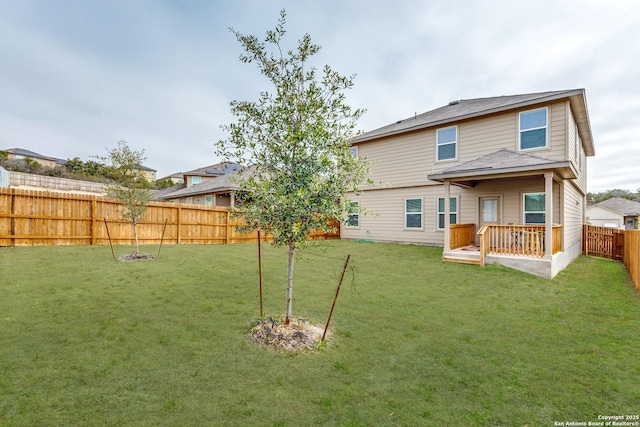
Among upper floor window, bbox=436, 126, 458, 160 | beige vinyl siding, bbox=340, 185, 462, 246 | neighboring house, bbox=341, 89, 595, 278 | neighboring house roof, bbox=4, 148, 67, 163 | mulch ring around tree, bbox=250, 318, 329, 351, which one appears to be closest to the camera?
mulch ring around tree, bbox=250, 318, 329, 351

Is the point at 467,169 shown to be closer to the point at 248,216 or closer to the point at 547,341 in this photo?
the point at 547,341

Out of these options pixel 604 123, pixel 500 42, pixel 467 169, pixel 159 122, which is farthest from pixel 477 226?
pixel 604 123

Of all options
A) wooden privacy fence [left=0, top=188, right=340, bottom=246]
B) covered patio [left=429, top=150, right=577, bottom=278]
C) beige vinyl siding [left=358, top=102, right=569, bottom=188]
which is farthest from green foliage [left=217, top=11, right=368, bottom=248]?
covered patio [left=429, top=150, right=577, bottom=278]

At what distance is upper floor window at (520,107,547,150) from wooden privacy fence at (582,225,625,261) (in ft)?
20.1

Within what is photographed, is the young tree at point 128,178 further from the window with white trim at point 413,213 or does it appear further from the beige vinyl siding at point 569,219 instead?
the beige vinyl siding at point 569,219

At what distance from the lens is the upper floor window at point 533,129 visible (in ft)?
33.4

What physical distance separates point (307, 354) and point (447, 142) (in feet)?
37.1

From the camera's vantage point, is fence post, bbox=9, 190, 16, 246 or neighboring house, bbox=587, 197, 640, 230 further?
neighboring house, bbox=587, 197, 640, 230

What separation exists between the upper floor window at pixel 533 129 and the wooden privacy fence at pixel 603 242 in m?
6.13

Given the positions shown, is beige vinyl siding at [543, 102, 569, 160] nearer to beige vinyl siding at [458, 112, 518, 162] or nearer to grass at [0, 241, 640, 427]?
beige vinyl siding at [458, 112, 518, 162]

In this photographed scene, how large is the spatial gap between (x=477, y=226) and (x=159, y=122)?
1788 cm

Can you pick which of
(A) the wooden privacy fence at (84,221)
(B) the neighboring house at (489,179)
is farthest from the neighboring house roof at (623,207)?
(A) the wooden privacy fence at (84,221)

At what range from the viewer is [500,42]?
11.6 metres

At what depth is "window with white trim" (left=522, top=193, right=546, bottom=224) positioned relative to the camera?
10047 millimetres
